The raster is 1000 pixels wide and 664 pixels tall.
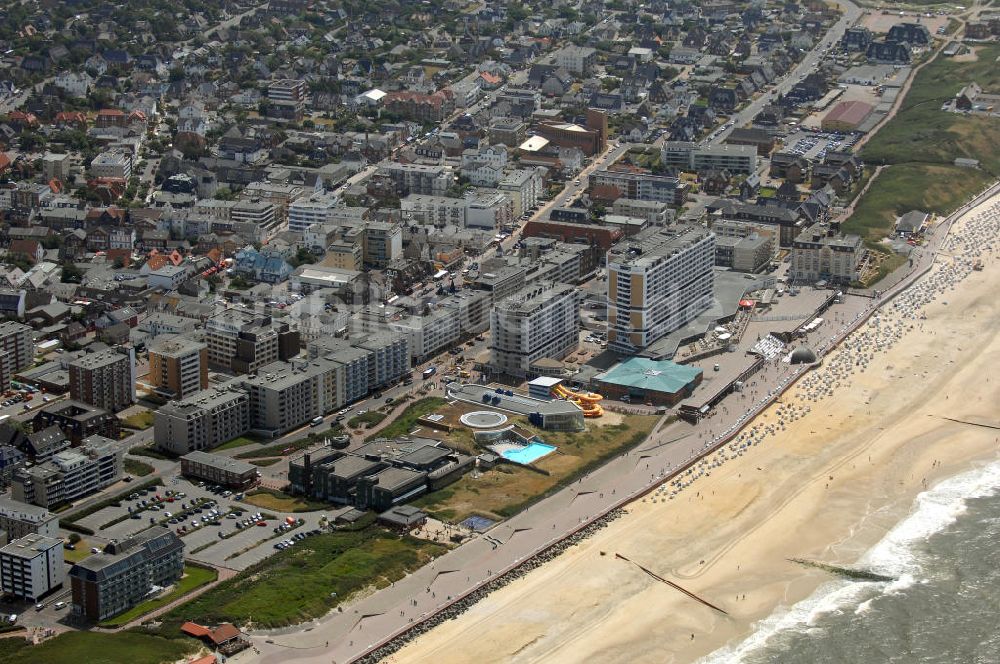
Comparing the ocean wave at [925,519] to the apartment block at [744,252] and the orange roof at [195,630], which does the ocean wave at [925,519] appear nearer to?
the orange roof at [195,630]

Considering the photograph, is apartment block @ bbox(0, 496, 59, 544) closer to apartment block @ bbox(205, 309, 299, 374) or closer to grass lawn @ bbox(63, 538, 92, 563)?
grass lawn @ bbox(63, 538, 92, 563)

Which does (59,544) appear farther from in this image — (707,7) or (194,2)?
(707,7)

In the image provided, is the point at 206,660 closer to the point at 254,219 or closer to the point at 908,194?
the point at 254,219

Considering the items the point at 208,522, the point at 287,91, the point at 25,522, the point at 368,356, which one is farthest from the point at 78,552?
the point at 287,91

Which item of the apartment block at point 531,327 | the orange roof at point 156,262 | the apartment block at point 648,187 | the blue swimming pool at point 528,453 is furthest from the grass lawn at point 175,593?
the apartment block at point 648,187

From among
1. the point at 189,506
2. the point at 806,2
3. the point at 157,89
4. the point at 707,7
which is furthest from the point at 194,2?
the point at 189,506

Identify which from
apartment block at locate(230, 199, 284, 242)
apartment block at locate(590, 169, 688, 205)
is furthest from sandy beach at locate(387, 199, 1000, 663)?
apartment block at locate(230, 199, 284, 242)
